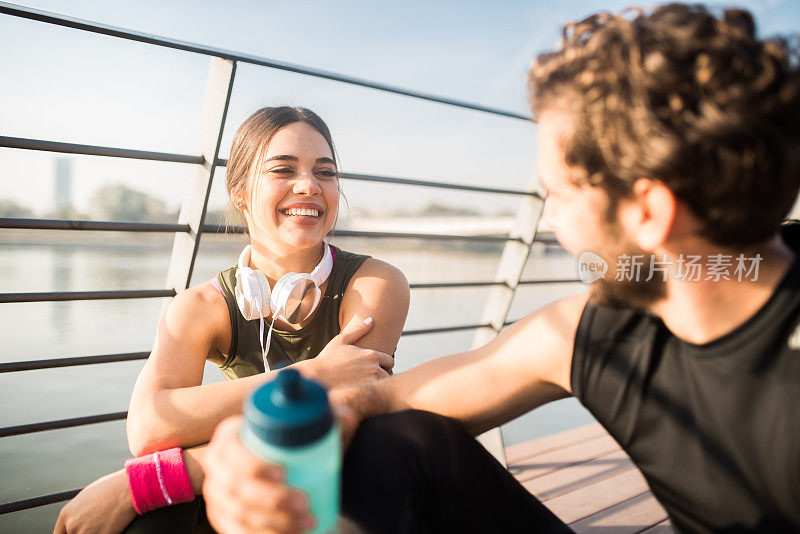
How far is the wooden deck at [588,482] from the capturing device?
2016 mm

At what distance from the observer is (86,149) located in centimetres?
144

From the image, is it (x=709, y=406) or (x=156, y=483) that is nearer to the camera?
(x=709, y=406)

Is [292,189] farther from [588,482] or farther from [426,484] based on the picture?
[588,482]

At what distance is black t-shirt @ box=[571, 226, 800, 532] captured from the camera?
2.55ft

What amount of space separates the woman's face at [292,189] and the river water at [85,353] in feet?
0.91

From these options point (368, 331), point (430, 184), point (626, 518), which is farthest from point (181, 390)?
point (626, 518)

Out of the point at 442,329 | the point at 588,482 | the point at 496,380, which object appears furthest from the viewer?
the point at 442,329

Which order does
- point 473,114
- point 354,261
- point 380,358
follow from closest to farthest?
point 380,358 → point 354,261 → point 473,114

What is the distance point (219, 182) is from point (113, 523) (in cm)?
102

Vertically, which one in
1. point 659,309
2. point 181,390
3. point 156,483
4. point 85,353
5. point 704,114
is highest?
point 704,114

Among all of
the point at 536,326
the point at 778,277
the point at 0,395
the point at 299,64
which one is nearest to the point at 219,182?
the point at 299,64

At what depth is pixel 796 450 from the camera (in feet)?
2.46

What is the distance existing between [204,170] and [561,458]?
2097mm

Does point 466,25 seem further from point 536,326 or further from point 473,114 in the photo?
point 536,326
